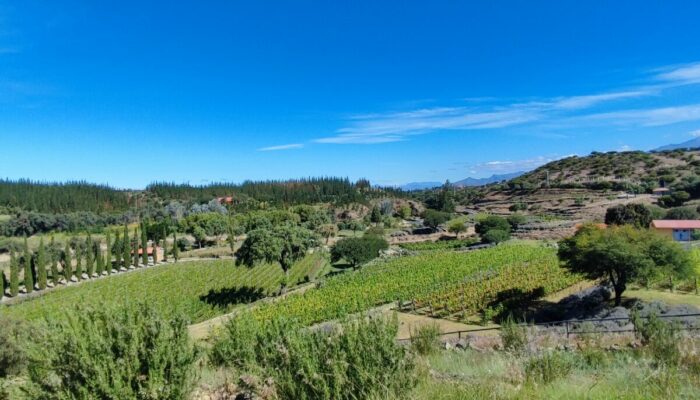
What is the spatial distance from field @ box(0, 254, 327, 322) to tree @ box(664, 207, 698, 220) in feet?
167

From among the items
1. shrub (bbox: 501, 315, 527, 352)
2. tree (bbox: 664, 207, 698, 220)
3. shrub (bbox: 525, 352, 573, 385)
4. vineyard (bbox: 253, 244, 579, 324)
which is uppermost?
shrub (bbox: 525, 352, 573, 385)

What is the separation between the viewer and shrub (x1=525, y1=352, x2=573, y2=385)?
545 cm

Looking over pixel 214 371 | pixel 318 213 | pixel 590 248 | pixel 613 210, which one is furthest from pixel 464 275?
pixel 318 213

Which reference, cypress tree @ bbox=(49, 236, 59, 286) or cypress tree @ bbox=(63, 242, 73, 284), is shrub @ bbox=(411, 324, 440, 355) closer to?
cypress tree @ bbox=(49, 236, 59, 286)

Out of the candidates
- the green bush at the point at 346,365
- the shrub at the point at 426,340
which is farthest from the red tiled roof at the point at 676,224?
the green bush at the point at 346,365

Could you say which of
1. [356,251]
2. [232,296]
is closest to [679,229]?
[356,251]

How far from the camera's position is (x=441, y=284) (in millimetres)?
35562

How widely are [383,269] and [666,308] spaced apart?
30.0 meters

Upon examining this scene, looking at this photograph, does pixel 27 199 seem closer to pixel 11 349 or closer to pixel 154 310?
pixel 11 349

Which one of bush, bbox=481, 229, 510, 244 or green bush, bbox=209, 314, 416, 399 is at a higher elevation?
Result: green bush, bbox=209, 314, 416, 399

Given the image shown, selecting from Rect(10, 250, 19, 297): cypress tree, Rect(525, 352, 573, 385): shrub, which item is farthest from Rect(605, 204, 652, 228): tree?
Rect(10, 250, 19, 297): cypress tree

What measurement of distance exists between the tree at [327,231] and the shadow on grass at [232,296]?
40849 millimetres

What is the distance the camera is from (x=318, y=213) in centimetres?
10475

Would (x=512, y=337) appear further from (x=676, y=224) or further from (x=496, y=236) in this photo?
(x=496, y=236)
